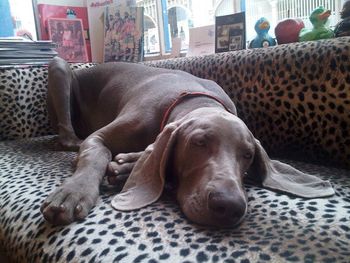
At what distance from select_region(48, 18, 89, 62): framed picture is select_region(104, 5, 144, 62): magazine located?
0.22 meters

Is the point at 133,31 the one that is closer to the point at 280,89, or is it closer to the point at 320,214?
the point at 280,89

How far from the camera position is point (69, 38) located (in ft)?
9.87

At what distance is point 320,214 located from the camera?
88cm

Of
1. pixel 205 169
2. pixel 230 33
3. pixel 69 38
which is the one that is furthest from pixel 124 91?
pixel 69 38

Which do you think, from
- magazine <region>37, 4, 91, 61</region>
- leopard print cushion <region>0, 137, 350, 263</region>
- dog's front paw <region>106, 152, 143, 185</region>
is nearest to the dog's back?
dog's front paw <region>106, 152, 143, 185</region>

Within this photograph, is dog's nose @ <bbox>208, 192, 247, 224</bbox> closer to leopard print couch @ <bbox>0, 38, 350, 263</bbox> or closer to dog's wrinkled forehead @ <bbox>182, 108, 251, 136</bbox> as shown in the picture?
leopard print couch @ <bbox>0, 38, 350, 263</bbox>

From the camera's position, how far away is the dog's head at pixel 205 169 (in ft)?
2.92

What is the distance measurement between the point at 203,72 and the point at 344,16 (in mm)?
659

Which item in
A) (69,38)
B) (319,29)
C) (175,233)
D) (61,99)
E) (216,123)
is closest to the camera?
(175,233)

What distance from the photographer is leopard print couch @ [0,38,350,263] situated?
750 mm

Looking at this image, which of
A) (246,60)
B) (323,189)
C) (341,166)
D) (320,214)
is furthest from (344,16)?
(320,214)

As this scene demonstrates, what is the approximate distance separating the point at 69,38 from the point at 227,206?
8.31 feet

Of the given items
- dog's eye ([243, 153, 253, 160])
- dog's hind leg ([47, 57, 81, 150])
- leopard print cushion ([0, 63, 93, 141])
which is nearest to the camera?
dog's eye ([243, 153, 253, 160])

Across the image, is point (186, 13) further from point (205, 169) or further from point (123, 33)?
point (205, 169)
